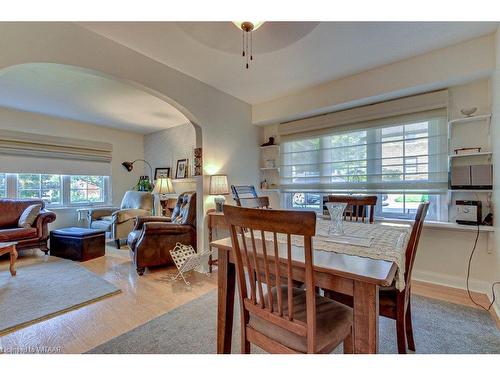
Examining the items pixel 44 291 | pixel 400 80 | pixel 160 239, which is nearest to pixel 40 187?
pixel 44 291

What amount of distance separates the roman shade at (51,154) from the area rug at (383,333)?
4136mm

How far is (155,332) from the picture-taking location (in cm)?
169

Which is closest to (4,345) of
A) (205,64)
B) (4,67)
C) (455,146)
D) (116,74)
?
(4,67)

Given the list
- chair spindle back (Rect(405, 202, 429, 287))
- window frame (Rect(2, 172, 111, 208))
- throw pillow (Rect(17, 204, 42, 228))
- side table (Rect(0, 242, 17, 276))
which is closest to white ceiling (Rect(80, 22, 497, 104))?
chair spindle back (Rect(405, 202, 429, 287))

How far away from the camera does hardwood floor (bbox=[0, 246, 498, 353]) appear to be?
1.60 metres

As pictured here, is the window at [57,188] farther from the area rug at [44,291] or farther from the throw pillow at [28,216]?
the area rug at [44,291]

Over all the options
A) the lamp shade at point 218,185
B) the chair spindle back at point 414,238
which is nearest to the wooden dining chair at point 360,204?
the chair spindle back at point 414,238

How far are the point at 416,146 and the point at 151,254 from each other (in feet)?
11.0

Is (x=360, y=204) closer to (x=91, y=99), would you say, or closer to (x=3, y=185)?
(x=91, y=99)

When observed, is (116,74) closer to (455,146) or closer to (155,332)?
(155,332)

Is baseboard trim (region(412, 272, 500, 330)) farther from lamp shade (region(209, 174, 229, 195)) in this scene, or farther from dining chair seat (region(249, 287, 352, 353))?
lamp shade (region(209, 174, 229, 195))

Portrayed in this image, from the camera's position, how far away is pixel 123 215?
4098 mm

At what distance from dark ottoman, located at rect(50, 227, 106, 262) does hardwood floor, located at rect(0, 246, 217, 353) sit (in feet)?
1.10

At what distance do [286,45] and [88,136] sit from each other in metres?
4.73
